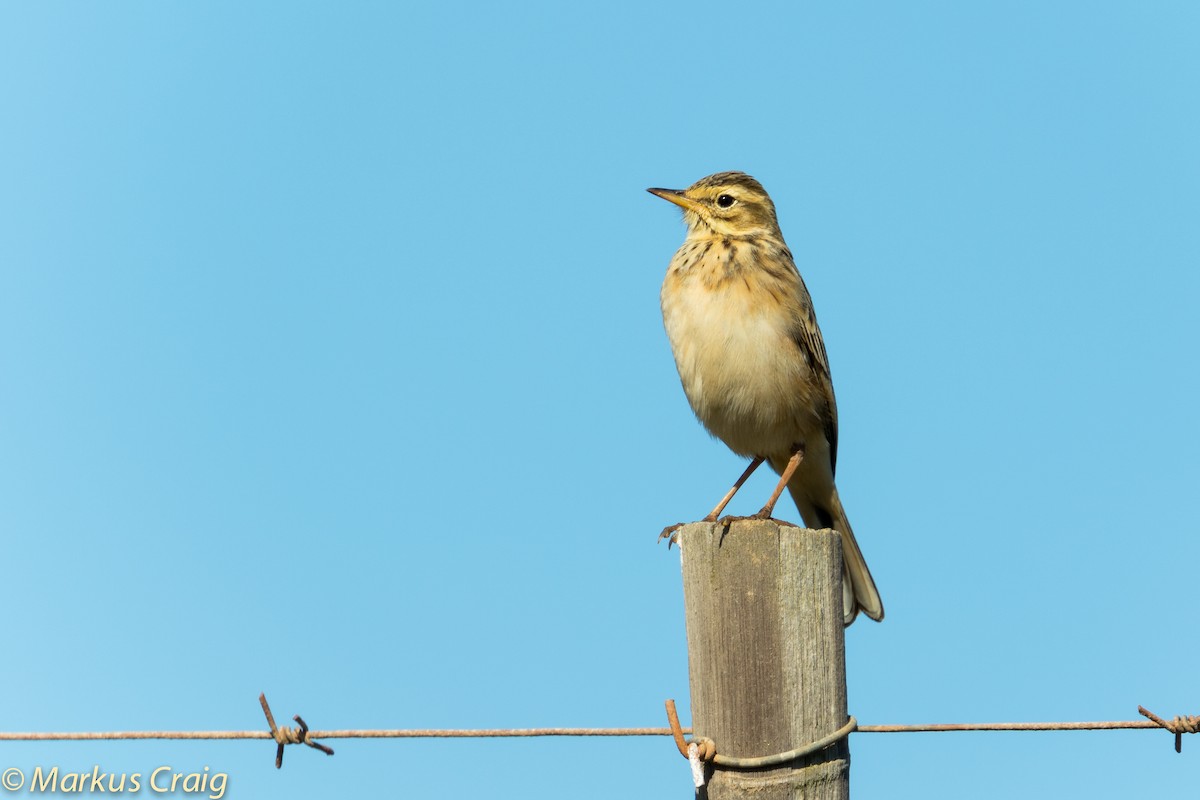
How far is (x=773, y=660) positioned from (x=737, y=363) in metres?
2.94

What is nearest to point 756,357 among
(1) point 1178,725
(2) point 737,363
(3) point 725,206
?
(2) point 737,363

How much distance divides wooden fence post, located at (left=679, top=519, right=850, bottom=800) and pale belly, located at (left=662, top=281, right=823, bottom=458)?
278 cm

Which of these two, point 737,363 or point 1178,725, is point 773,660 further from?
point 737,363

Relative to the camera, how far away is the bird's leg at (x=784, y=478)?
6617 millimetres

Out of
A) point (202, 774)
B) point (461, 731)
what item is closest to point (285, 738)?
point (461, 731)

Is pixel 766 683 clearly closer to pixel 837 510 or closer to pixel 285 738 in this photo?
pixel 285 738

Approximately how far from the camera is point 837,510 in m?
7.40

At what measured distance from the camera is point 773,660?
3.75m

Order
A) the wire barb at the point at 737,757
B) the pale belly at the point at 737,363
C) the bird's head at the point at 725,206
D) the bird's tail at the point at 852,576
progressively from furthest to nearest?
1. the bird's head at the point at 725,206
2. the bird's tail at the point at 852,576
3. the pale belly at the point at 737,363
4. the wire barb at the point at 737,757

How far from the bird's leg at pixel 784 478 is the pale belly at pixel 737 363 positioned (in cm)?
18

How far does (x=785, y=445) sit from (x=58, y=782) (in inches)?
154

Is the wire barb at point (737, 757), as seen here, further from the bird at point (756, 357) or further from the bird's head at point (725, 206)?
the bird's head at point (725, 206)

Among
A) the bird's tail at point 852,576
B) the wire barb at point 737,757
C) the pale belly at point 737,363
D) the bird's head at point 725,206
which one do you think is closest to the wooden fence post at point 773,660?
the wire barb at point 737,757

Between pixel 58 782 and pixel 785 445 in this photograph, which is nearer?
pixel 58 782
